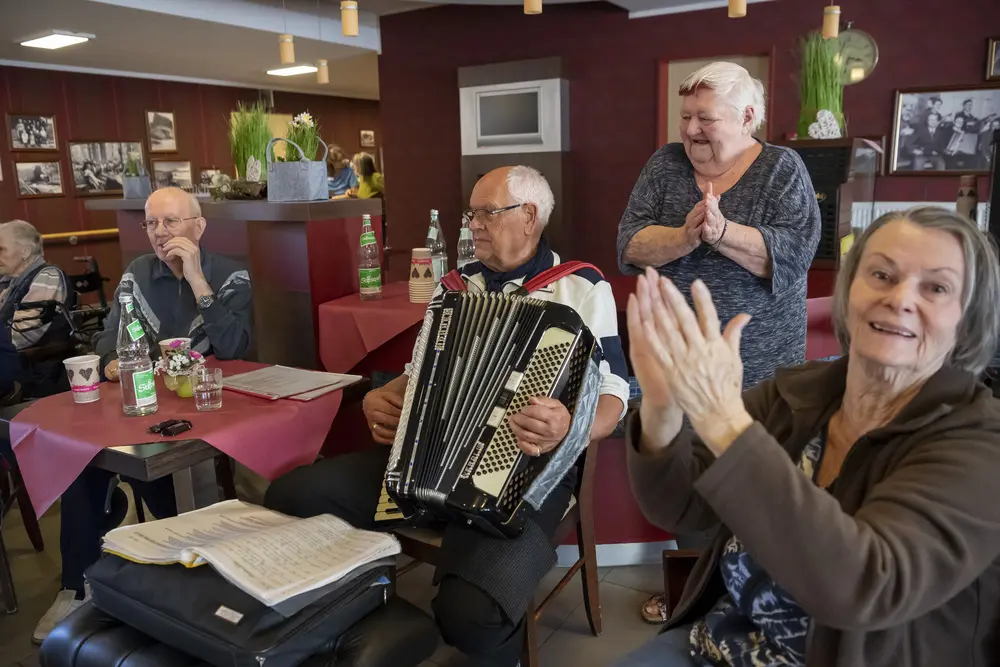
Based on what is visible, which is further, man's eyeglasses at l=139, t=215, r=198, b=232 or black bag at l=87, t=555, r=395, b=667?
man's eyeglasses at l=139, t=215, r=198, b=232

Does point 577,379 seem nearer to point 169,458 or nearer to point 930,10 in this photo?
point 169,458

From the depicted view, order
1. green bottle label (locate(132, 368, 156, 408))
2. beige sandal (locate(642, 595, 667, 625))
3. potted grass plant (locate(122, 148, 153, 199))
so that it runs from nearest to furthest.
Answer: green bottle label (locate(132, 368, 156, 408)) → beige sandal (locate(642, 595, 667, 625)) → potted grass plant (locate(122, 148, 153, 199))

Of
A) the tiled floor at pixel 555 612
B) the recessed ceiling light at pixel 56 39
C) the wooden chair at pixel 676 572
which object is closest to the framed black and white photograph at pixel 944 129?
the tiled floor at pixel 555 612

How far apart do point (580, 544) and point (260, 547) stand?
98 centimetres

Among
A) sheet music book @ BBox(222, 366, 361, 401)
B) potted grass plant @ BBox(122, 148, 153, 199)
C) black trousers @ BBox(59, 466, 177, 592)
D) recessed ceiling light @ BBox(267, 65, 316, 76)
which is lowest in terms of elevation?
black trousers @ BBox(59, 466, 177, 592)

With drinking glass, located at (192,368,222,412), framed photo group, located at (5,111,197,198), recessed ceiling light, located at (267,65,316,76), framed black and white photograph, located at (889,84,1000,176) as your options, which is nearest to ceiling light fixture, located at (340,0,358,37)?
drinking glass, located at (192,368,222,412)

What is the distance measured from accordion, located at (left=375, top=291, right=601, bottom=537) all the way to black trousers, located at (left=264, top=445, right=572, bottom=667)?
149 mm

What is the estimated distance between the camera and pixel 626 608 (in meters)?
2.33

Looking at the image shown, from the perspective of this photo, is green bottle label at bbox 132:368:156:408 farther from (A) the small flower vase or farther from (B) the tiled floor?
(B) the tiled floor

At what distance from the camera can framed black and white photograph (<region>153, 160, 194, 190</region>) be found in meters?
8.51

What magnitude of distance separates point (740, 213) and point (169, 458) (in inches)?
60.1

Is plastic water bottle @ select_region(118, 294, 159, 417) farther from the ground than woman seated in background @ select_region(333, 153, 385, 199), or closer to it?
closer to it

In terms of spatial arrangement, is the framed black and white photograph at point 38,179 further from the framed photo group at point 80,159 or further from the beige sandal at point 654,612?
the beige sandal at point 654,612

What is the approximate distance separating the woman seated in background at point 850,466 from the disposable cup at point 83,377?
5.04 feet
